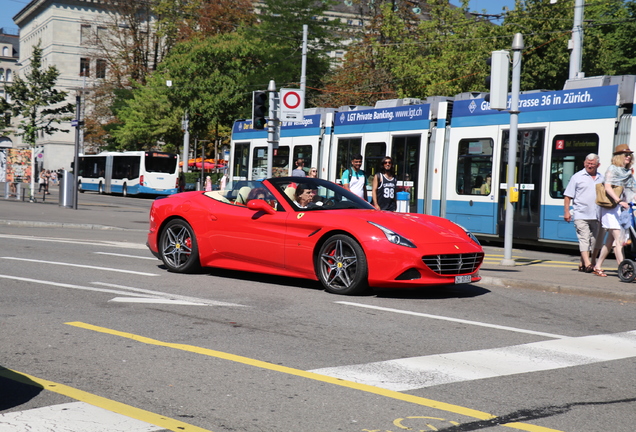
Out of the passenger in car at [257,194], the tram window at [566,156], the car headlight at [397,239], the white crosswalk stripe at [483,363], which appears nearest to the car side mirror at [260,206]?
the passenger in car at [257,194]

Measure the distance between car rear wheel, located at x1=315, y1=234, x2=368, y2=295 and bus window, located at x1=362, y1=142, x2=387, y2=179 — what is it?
1149 cm

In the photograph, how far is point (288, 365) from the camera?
547cm

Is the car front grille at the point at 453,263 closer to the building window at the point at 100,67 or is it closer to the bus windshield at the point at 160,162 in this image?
the bus windshield at the point at 160,162

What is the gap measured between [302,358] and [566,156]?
38.9 ft

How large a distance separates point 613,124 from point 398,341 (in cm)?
1046

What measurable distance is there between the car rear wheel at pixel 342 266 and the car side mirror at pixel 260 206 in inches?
35.4

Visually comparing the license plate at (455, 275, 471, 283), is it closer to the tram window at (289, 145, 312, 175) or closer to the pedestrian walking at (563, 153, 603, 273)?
the pedestrian walking at (563, 153, 603, 273)

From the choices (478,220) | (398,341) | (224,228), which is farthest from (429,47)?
(398,341)

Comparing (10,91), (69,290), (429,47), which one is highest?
(429,47)

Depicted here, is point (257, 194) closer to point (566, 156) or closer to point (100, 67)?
point (566, 156)

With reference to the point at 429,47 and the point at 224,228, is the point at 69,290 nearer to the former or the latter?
the point at 224,228

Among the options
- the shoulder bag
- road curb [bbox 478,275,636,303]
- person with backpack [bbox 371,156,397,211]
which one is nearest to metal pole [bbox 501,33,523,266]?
the shoulder bag

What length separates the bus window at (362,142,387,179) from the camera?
20.7m

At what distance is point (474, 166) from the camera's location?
18.3 m
